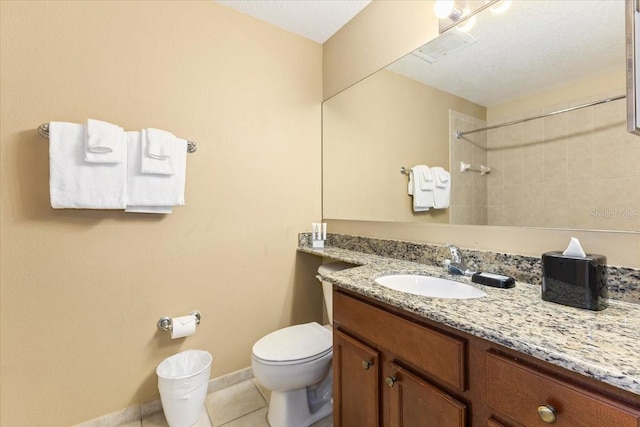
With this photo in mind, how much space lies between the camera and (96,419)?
4.62 ft

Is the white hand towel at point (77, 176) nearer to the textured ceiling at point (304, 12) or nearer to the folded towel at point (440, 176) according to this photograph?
the textured ceiling at point (304, 12)

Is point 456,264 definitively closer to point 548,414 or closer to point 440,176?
point 440,176

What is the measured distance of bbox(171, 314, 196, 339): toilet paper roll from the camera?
4.99 feet

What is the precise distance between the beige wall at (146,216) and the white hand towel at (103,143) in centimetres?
17

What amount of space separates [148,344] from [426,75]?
2.11m

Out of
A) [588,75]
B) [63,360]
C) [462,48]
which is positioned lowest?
[63,360]

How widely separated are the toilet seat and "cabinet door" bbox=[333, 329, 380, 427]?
22 centimetres

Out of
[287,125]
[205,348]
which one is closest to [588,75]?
[287,125]

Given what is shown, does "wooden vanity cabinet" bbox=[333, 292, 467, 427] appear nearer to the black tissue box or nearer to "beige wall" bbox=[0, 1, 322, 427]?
the black tissue box

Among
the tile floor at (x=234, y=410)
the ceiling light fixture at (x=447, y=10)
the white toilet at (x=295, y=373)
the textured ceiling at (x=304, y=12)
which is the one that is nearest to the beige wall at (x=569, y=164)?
the ceiling light fixture at (x=447, y=10)

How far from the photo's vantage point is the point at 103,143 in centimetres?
129

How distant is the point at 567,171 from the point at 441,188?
1.63ft

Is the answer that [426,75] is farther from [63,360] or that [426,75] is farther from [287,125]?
[63,360]

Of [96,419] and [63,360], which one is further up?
[63,360]
